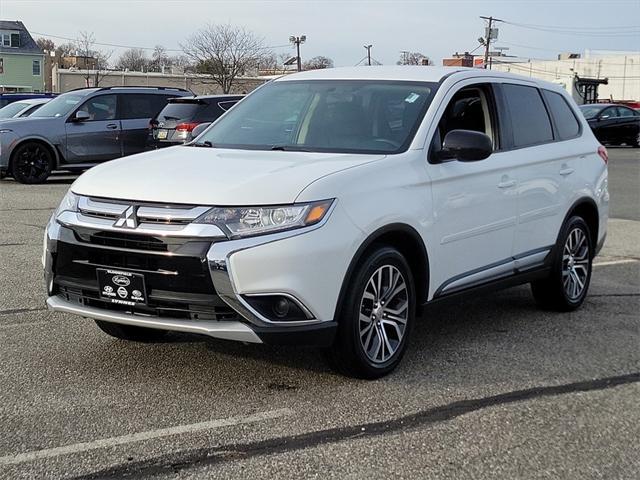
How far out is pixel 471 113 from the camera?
5.87 metres

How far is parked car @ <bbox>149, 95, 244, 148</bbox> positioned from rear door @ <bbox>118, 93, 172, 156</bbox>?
58.4 inches

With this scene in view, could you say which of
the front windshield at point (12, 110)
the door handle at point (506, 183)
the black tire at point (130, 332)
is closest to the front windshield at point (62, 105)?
the front windshield at point (12, 110)

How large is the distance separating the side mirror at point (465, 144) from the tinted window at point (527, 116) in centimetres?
97

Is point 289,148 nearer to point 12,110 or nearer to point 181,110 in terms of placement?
point 181,110

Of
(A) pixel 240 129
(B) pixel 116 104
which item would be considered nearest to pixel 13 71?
(B) pixel 116 104

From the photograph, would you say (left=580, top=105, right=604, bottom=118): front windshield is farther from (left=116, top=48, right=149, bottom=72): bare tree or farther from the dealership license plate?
(left=116, top=48, right=149, bottom=72): bare tree

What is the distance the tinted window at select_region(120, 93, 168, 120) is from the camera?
16547 millimetres

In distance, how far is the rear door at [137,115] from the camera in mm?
16500

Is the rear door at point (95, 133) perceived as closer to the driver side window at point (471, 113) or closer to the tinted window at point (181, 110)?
the tinted window at point (181, 110)

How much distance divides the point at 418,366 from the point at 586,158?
2.78m

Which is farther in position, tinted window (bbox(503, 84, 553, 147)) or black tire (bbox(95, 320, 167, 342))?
tinted window (bbox(503, 84, 553, 147))

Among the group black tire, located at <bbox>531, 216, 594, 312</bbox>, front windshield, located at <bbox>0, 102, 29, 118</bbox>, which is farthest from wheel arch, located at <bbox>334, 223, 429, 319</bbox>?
front windshield, located at <bbox>0, 102, 29, 118</bbox>

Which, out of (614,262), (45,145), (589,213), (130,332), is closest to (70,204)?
(130,332)

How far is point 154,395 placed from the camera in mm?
4457
